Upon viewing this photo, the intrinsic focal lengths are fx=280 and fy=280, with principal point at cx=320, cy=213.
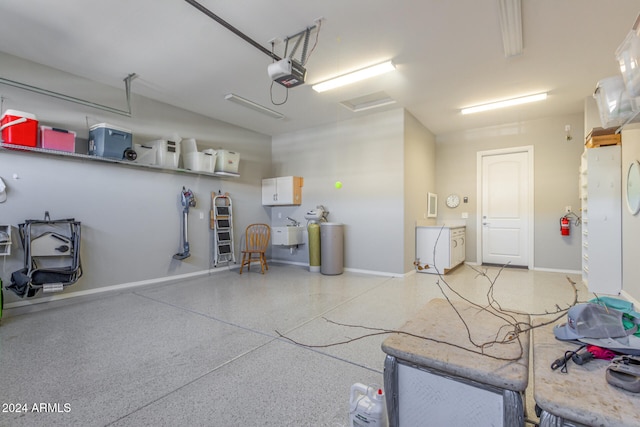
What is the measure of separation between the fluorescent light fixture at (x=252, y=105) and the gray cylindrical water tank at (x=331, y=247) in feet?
7.53

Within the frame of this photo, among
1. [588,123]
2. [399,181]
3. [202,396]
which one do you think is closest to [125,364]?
[202,396]

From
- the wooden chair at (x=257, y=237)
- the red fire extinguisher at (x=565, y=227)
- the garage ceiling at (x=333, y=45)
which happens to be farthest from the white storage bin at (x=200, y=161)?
the red fire extinguisher at (x=565, y=227)

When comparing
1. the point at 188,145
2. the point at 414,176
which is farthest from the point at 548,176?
the point at 188,145

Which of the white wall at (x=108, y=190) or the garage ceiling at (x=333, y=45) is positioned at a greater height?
the garage ceiling at (x=333, y=45)

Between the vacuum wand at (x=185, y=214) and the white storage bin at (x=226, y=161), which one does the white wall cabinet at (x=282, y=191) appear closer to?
the white storage bin at (x=226, y=161)

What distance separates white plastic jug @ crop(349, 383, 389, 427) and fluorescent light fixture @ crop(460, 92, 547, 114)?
5162 mm

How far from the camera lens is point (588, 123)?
4.36 meters

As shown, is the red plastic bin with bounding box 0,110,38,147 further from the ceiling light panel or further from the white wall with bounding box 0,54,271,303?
the ceiling light panel

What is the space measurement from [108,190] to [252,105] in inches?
102

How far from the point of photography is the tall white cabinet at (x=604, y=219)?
3832mm

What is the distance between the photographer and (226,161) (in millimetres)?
5301

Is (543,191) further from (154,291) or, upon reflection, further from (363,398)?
(154,291)

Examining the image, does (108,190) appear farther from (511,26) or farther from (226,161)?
(511,26)

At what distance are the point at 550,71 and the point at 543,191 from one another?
2.66 metres
